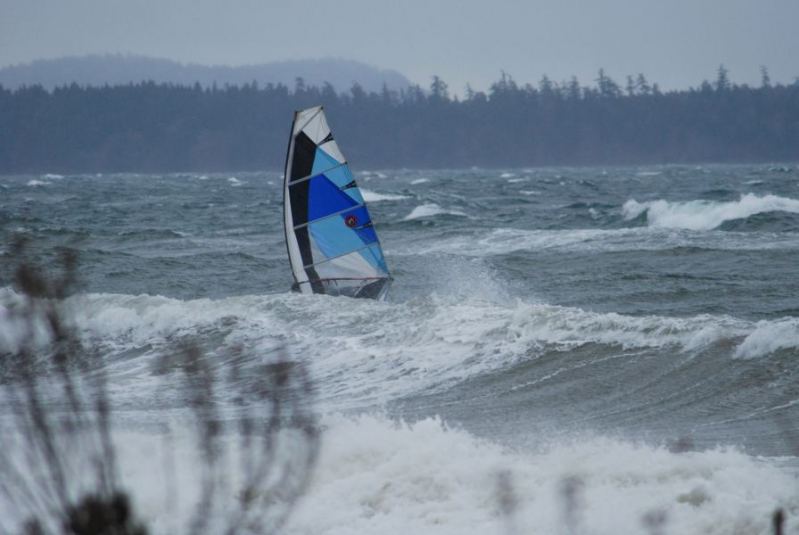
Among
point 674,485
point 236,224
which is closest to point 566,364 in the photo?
point 674,485

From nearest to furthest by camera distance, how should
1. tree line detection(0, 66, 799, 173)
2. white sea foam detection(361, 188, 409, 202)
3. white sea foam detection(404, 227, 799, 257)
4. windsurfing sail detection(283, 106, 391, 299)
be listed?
windsurfing sail detection(283, 106, 391, 299) → white sea foam detection(404, 227, 799, 257) → white sea foam detection(361, 188, 409, 202) → tree line detection(0, 66, 799, 173)

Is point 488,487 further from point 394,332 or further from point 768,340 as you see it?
point 394,332

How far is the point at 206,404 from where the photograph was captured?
2533 mm

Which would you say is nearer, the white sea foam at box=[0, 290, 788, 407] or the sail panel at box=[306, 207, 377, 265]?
the white sea foam at box=[0, 290, 788, 407]

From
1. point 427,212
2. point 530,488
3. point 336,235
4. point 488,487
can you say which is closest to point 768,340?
point 530,488

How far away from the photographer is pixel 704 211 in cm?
3050

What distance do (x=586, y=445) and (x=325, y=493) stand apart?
1792mm

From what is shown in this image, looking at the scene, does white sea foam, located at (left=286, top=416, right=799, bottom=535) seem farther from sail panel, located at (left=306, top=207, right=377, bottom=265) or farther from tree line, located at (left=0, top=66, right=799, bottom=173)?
tree line, located at (left=0, top=66, right=799, bottom=173)

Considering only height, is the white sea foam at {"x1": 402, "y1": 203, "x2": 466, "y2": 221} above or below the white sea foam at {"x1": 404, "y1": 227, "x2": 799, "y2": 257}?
above

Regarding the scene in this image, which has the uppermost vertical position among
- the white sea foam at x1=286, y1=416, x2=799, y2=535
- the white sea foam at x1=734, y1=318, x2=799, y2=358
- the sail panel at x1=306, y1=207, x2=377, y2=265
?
the sail panel at x1=306, y1=207, x2=377, y2=265

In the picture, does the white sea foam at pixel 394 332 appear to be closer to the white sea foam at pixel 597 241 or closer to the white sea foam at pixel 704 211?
the white sea foam at pixel 597 241

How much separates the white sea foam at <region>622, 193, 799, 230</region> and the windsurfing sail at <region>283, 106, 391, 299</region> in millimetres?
14111

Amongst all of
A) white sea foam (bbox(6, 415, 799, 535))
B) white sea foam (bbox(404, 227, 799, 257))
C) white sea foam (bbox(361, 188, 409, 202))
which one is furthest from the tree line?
white sea foam (bbox(6, 415, 799, 535))

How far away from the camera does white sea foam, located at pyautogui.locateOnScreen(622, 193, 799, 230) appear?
2872cm
